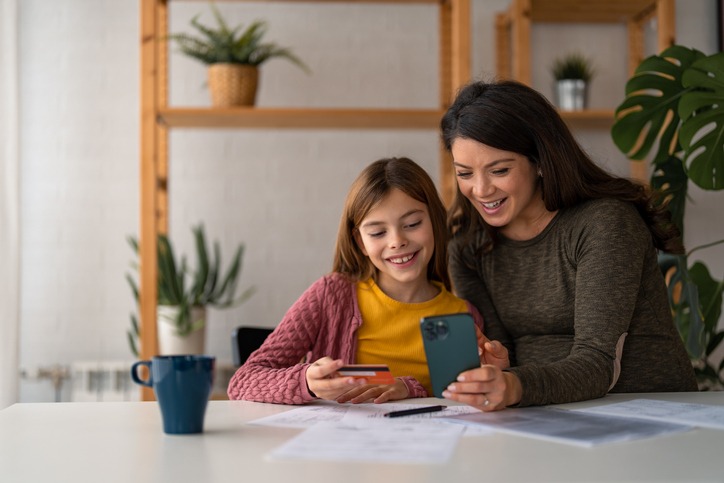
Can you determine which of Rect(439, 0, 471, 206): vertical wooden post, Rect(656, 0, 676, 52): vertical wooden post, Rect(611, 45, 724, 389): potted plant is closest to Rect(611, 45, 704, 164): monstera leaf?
Rect(611, 45, 724, 389): potted plant

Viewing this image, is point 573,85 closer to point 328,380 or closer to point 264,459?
point 328,380

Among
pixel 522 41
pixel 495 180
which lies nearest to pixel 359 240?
pixel 495 180

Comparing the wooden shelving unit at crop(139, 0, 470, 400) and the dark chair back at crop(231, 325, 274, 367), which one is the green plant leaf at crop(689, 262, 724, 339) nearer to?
the wooden shelving unit at crop(139, 0, 470, 400)

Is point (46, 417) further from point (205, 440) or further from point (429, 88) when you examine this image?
point (429, 88)

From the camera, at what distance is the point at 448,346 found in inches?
46.8

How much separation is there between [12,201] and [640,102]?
2.27 meters

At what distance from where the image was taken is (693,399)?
137cm

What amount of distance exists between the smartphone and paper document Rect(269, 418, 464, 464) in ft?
0.36

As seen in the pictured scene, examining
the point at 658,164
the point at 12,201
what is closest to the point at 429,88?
the point at 658,164

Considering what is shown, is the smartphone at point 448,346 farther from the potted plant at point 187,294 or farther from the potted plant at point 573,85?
the potted plant at point 573,85

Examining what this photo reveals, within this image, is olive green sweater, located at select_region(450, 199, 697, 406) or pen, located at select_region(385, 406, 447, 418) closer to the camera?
pen, located at select_region(385, 406, 447, 418)

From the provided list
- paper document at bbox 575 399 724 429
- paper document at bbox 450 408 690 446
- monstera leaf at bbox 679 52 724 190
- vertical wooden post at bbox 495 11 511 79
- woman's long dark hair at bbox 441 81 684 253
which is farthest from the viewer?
vertical wooden post at bbox 495 11 511 79

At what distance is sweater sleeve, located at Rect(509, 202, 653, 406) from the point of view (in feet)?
4.23

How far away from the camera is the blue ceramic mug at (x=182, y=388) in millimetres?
1027
